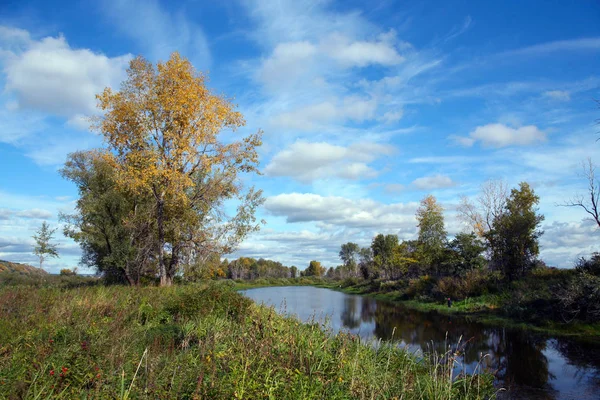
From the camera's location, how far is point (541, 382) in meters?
10.4

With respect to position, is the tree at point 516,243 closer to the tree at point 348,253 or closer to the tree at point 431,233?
the tree at point 431,233

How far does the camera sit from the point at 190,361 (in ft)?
21.5

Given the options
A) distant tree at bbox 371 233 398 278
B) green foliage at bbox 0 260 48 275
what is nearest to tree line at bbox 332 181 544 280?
distant tree at bbox 371 233 398 278

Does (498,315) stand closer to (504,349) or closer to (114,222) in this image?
(504,349)

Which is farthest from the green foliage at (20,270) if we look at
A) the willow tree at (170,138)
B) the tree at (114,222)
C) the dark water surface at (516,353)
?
the dark water surface at (516,353)

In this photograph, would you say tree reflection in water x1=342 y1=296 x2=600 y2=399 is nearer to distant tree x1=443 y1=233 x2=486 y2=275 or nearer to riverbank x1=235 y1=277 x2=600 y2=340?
riverbank x1=235 y1=277 x2=600 y2=340

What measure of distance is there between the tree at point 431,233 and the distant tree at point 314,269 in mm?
101827

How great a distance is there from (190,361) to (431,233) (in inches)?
1563

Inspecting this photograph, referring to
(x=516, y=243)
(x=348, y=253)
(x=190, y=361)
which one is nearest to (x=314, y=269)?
(x=348, y=253)

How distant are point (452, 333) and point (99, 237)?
2082 centimetres

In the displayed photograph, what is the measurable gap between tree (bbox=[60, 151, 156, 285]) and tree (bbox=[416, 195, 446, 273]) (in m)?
29.2

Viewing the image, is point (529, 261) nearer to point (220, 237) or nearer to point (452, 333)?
point (452, 333)

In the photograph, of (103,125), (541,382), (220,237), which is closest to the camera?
(541,382)

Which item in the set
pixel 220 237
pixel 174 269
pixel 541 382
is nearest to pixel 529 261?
pixel 541 382
